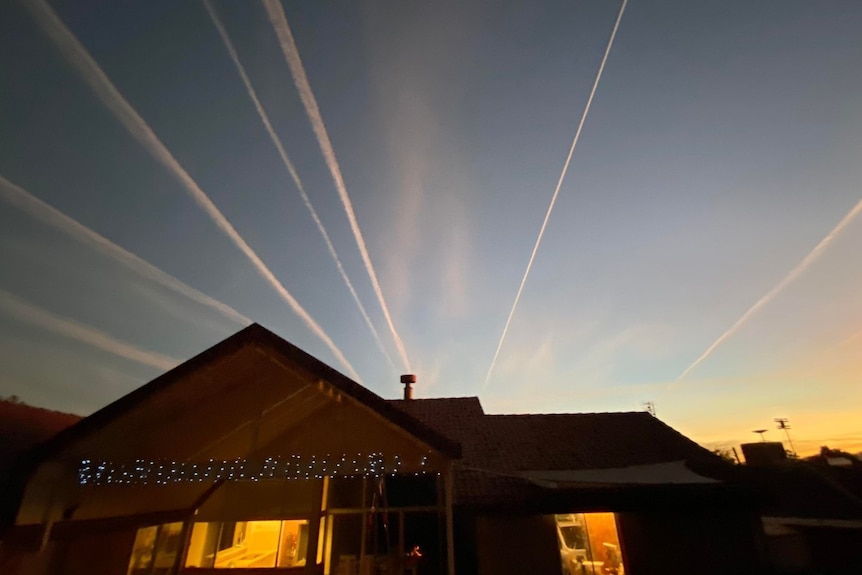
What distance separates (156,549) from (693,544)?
11.8m

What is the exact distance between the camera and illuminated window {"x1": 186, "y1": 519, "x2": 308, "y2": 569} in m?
7.95

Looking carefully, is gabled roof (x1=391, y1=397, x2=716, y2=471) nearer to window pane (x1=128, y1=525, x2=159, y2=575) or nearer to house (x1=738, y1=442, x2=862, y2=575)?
house (x1=738, y1=442, x2=862, y2=575)

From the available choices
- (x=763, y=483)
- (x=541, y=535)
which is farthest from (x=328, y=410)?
(x=763, y=483)

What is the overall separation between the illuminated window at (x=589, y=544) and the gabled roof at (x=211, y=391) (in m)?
6.90

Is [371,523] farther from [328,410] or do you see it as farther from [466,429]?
[466,429]

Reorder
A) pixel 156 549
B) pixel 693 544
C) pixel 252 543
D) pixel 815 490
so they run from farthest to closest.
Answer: pixel 815 490, pixel 693 544, pixel 252 543, pixel 156 549

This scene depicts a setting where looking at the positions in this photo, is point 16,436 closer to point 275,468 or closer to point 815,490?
point 275,468

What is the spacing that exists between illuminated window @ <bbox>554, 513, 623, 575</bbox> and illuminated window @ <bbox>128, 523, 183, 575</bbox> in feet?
27.2

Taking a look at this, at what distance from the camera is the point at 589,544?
10469mm

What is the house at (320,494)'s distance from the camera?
531 cm

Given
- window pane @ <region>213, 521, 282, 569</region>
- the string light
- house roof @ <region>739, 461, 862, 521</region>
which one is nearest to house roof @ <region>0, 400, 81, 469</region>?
the string light

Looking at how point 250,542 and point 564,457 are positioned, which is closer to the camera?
point 250,542

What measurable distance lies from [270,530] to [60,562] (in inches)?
141

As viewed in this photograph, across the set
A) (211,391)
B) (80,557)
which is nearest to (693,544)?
(211,391)
